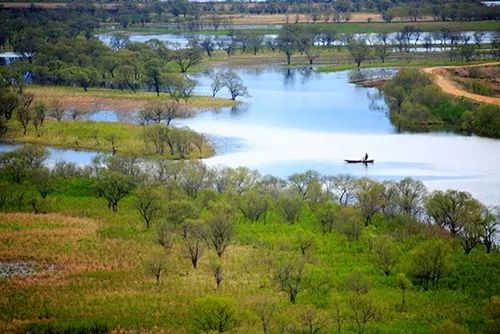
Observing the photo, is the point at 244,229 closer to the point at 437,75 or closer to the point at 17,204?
the point at 17,204

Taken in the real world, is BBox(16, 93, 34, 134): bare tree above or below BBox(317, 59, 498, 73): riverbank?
below

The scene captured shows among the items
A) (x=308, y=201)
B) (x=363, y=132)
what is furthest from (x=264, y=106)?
(x=308, y=201)

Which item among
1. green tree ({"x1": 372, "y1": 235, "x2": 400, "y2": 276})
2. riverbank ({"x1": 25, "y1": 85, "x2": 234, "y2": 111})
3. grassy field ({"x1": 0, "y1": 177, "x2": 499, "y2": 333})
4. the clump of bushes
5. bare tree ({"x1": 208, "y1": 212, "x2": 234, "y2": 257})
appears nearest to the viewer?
grassy field ({"x1": 0, "y1": 177, "x2": 499, "y2": 333})

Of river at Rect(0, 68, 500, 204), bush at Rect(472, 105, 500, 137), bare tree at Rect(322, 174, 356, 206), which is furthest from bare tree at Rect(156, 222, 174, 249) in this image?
bush at Rect(472, 105, 500, 137)

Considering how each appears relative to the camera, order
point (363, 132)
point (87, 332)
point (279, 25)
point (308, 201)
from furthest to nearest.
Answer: point (279, 25) → point (363, 132) → point (308, 201) → point (87, 332)

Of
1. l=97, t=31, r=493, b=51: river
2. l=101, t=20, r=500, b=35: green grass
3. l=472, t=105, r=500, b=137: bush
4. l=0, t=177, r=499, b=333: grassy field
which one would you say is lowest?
l=0, t=177, r=499, b=333: grassy field

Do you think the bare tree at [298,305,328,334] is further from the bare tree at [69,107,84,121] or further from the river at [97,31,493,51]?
the river at [97,31,493,51]

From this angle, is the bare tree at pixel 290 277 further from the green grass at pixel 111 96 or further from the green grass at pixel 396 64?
the green grass at pixel 396 64
